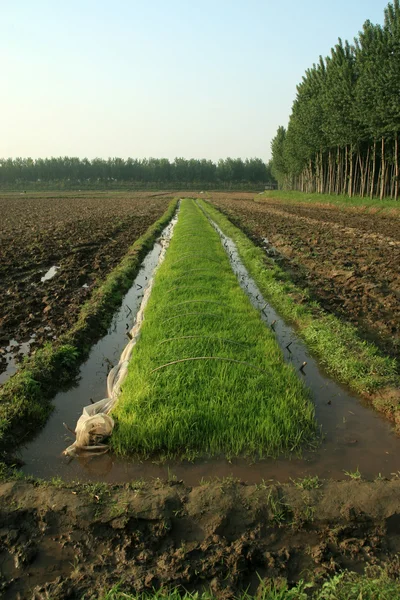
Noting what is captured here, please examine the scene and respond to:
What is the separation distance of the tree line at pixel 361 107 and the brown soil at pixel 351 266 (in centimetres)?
739

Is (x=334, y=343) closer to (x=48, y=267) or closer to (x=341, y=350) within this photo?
(x=341, y=350)

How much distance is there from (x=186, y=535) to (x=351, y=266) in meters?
9.17

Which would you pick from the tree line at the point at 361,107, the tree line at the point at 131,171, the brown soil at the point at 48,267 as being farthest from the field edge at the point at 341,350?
the tree line at the point at 131,171

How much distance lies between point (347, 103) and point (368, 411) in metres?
29.5

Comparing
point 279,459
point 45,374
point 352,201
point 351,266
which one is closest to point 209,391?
point 279,459

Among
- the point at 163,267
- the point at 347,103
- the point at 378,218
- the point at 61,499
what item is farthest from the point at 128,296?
the point at 347,103

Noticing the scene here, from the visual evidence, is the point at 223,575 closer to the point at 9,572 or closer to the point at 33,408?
the point at 9,572

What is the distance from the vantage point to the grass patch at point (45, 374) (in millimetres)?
4266

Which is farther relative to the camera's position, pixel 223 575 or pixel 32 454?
pixel 32 454

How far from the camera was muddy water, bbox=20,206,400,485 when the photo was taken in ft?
11.8

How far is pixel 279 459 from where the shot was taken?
3766mm

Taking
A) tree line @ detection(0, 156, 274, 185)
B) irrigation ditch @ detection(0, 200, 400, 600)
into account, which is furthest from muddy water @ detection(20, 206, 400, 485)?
tree line @ detection(0, 156, 274, 185)

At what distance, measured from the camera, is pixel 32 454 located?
3.94m

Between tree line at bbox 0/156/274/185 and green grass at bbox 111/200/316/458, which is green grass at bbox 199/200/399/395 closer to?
green grass at bbox 111/200/316/458
